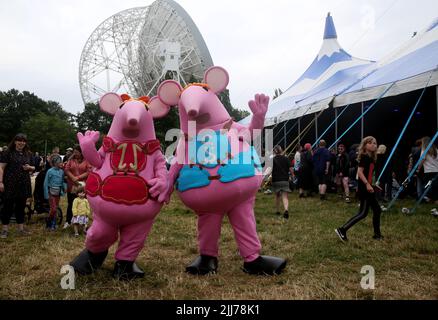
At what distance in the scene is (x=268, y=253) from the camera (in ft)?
13.6

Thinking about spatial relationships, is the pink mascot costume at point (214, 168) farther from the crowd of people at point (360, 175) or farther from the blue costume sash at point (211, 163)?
the crowd of people at point (360, 175)

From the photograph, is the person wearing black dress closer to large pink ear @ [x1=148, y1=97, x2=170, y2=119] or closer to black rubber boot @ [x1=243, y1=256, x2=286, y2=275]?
large pink ear @ [x1=148, y1=97, x2=170, y2=119]

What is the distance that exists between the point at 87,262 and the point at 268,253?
1959 millimetres

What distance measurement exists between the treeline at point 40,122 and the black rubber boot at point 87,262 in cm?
2631

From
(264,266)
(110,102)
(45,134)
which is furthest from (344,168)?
(45,134)

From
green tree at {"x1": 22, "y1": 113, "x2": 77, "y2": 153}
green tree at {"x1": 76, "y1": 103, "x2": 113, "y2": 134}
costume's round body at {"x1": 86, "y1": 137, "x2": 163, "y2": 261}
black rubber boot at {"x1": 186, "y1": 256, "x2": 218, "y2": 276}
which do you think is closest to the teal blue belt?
costume's round body at {"x1": 86, "y1": 137, "x2": 163, "y2": 261}

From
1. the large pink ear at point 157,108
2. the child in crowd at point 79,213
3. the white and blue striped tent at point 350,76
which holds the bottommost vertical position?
the child in crowd at point 79,213

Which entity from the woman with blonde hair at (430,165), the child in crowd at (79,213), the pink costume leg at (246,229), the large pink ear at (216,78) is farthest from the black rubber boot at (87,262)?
the woman with blonde hair at (430,165)

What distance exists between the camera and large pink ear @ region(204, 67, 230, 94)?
131 inches

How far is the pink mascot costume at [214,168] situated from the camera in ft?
9.91

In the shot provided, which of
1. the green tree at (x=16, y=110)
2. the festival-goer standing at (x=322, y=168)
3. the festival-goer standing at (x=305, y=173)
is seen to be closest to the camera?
the festival-goer standing at (x=322, y=168)

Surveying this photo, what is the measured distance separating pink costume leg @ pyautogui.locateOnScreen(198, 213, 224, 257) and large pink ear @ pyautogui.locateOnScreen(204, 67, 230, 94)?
1150 millimetres

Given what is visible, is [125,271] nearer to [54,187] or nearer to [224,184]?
[224,184]

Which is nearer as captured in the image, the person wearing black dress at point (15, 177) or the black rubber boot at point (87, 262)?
the black rubber boot at point (87, 262)
